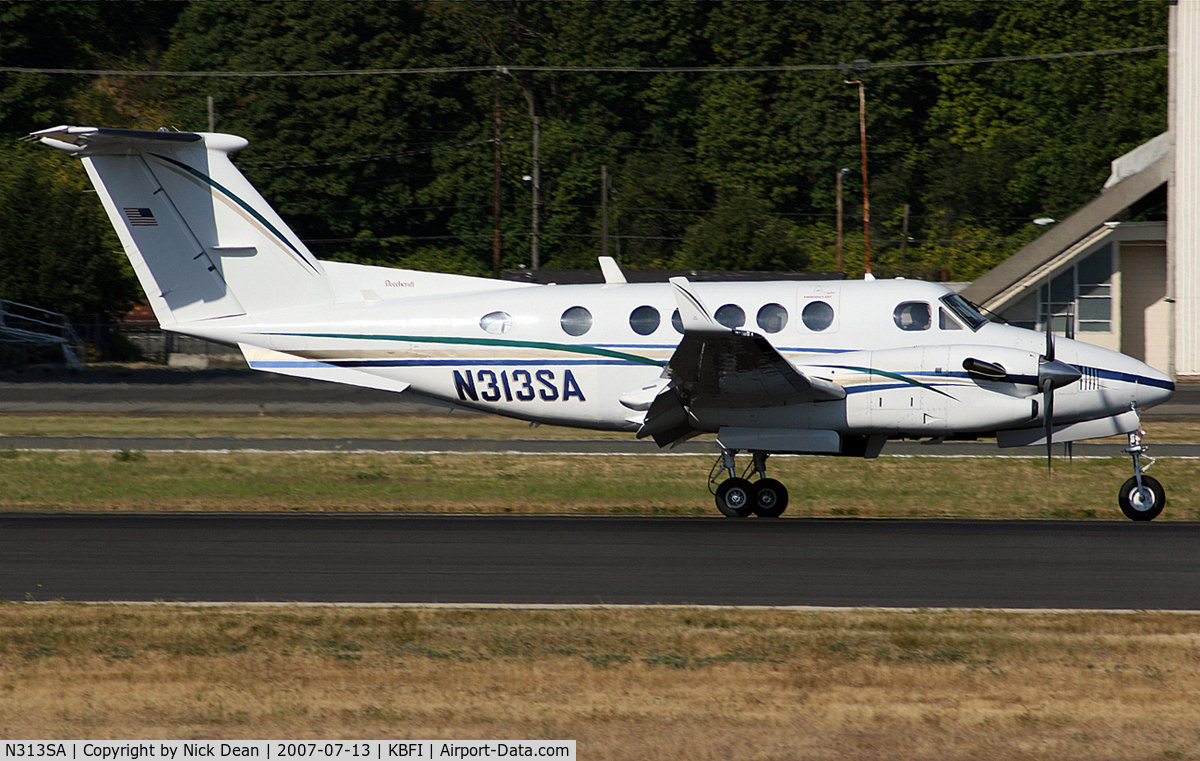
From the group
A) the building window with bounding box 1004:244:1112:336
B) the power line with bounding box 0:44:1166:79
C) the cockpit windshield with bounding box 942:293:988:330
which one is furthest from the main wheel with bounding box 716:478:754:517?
→ the power line with bounding box 0:44:1166:79

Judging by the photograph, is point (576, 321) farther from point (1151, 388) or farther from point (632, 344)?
point (1151, 388)

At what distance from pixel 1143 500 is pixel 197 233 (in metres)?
12.3

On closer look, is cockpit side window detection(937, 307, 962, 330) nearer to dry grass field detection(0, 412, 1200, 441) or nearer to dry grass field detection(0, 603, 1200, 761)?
dry grass field detection(0, 603, 1200, 761)

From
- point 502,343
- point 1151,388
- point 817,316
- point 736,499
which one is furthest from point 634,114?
point 1151,388

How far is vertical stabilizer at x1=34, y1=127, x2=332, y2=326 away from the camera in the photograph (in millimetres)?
15312

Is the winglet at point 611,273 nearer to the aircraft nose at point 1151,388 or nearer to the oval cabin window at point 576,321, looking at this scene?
the oval cabin window at point 576,321

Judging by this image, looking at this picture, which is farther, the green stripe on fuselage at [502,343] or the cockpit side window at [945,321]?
the green stripe on fuselage at [502,343]

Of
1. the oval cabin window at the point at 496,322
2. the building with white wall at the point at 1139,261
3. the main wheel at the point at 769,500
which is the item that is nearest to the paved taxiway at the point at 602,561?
the main wheel at the point at 769,500

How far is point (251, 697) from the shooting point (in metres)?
7.19

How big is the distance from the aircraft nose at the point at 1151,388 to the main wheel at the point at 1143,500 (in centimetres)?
92

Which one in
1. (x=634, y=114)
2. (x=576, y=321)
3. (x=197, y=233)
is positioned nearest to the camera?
(x=576, y=321)

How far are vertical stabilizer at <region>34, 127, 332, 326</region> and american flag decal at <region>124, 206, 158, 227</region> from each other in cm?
1

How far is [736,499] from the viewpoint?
14.5 meters

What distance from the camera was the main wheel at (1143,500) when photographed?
535 inches
